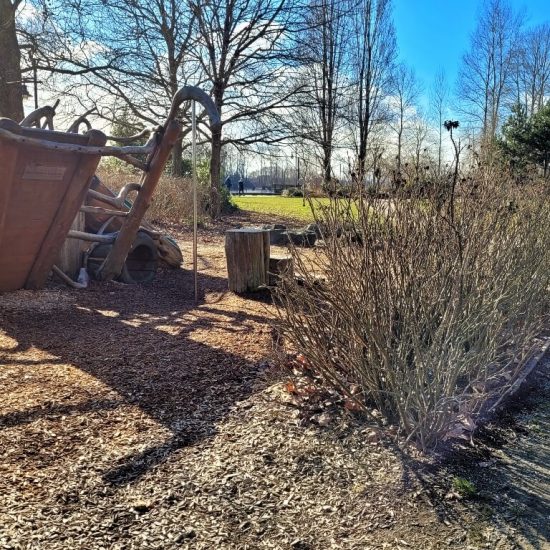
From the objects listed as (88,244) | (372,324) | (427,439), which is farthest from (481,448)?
(88,244)

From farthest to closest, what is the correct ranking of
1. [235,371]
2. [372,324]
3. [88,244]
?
[88,244], [235,371], [372,324]

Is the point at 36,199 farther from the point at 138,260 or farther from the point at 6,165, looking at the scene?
the point at 138,260

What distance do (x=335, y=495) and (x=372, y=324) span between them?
0.90 m

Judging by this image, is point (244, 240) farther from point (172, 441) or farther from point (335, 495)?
point (335, 495)

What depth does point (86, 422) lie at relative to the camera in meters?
2.97

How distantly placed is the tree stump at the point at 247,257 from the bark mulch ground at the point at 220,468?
232cm

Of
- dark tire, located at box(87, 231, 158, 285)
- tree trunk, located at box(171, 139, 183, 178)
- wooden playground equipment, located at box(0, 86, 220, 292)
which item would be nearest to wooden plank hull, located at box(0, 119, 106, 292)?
wooden playground equipment, located at box(0, 86, 220, 292)

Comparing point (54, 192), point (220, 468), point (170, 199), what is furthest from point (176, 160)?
point (220, 468)

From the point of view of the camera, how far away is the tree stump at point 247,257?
6.39 m

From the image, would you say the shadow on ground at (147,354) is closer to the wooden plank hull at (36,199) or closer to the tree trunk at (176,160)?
the wooden plank hull at (36,199)

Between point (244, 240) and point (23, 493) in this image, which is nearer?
point (23, 493)

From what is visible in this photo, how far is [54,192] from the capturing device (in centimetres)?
552

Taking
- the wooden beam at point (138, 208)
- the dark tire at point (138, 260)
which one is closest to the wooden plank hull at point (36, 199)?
the wooden beam at point (138, 208)

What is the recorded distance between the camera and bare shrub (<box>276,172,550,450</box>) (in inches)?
107
